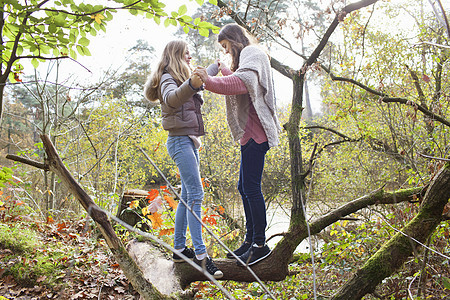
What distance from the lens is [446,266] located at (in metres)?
2.91

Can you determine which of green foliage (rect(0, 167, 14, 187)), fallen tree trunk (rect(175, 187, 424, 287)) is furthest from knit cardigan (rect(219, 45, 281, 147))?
green foliage (rect(0, 167, 14, 187))

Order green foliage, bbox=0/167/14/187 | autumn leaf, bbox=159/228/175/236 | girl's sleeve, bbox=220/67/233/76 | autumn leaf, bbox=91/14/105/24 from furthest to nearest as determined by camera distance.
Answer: autumn leaf, bbox=159/228/175/236 → girl's sleeve, bbox=220/67/233/76 → autumn leaf, bbox=91/14/105/24 → green foliage, bbox=0/167/14/187

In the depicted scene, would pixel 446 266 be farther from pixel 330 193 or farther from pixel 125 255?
pixel 330 193

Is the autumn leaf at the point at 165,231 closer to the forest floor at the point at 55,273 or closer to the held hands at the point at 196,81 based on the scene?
the forest floor at the point at 55,273

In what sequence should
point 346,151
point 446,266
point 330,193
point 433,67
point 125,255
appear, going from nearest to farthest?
point 125,255, point 446,266, point 433,67, point 346,151, point 330,193

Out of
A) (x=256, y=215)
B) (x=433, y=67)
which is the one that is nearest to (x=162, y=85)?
(x=256, y=215)

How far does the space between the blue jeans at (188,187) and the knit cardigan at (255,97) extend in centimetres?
38

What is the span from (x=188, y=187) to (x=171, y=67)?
3.17 feet

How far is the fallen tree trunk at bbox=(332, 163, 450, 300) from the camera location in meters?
2.20

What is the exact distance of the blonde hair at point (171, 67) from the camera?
2.58 m

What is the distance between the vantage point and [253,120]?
2.45m

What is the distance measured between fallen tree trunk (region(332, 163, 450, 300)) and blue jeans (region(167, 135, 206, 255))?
1.06 m

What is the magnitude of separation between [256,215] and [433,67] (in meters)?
4.56

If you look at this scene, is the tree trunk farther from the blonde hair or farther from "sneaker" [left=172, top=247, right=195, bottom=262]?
the blonde hair
